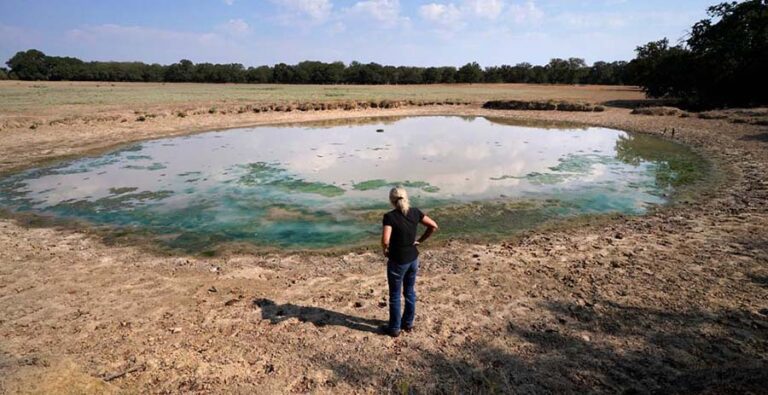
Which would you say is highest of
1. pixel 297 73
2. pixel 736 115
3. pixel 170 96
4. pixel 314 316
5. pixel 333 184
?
pixel 297 73

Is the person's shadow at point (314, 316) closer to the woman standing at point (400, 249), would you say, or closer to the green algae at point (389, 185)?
the woman standing at point (400, 249)

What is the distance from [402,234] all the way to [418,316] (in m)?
1.68

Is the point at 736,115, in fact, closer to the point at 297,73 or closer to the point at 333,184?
the point at 333,184

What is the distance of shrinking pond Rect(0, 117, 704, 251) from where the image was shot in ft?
37.5

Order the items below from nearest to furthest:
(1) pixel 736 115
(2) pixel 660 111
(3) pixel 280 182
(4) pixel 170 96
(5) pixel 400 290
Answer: (5) pixel 400 290 < (3) pixel 280 182 < (1) pixel 736 115 < (2) pixel 660 111 < (4) pixel 170 96

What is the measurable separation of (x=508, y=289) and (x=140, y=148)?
73.8ft

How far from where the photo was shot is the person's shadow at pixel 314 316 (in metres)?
6.46

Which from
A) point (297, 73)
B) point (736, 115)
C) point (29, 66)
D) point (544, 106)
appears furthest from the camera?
point (297, 73)

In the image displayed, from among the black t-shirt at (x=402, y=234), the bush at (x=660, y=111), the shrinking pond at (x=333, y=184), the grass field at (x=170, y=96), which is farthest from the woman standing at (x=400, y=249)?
the bush at (x=660, y=111)

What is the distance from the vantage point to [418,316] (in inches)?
262

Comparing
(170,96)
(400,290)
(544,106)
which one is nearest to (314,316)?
(400,290)

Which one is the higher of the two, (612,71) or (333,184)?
(612,71)

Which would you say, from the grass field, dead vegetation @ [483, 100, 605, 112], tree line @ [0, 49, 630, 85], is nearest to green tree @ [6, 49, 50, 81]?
tree line @ [0, 49, 630, 85]

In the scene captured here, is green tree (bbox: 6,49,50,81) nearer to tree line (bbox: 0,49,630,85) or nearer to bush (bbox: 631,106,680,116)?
tree line (bbox: 0,49,630,85)
